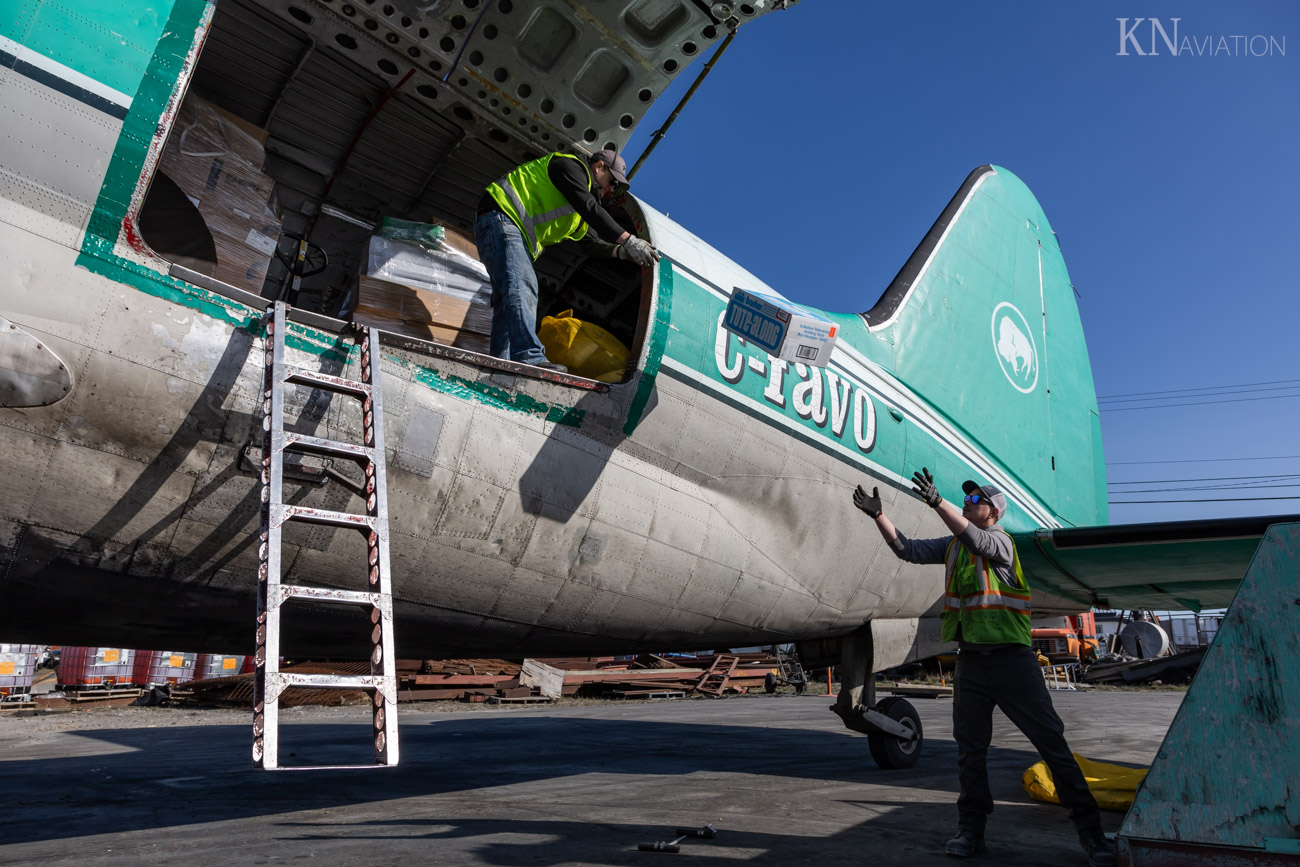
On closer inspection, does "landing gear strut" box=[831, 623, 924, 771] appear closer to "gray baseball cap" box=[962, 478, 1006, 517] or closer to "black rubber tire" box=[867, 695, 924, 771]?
"black rubber tire" box=[867, 695, 924, 771]

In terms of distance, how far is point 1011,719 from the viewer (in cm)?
358

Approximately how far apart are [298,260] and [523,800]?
4.34 metres

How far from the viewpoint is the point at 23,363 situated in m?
2.94

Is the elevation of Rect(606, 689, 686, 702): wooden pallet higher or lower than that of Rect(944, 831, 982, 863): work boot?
lower

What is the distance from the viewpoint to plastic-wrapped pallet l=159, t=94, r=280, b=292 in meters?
4.16

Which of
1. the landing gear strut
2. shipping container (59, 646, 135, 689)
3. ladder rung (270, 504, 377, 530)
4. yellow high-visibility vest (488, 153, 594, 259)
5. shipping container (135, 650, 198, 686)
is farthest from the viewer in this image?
shipping container (135, 650, 198, 686)

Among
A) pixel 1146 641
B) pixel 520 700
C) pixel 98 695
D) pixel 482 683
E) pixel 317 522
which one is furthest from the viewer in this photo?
pixel 1146 641

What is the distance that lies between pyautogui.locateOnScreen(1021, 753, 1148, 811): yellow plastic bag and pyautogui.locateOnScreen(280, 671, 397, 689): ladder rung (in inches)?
157

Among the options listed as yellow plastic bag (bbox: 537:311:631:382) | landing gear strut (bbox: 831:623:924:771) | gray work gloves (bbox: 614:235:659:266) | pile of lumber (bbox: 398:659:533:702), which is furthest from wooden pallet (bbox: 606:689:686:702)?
gray work gloves (bbox: 614:235:659:266)

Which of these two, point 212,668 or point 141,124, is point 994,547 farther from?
point 212,668

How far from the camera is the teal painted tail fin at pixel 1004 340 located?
789cm

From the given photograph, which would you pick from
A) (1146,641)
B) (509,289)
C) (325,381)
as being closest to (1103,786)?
(509,289)

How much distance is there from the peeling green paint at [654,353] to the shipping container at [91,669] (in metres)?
21.2

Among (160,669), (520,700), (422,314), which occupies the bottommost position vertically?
(520,700)
